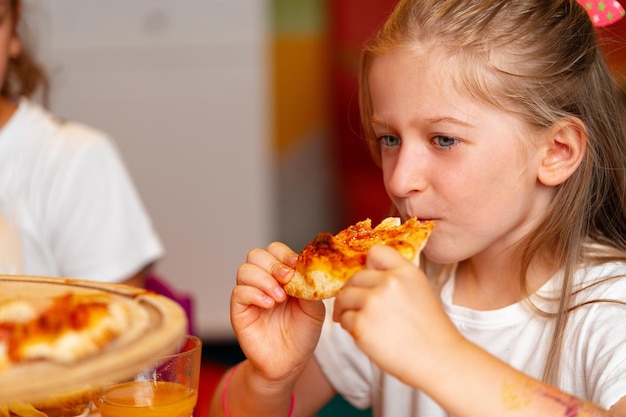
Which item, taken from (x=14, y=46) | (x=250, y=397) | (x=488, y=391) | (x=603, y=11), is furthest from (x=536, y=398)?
(x=14, y=46)

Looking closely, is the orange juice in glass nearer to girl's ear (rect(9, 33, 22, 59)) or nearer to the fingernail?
the fingernail

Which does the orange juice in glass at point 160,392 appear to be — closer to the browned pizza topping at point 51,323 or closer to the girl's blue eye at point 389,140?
the browned pizza topping at point 51,323

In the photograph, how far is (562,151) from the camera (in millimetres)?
1184

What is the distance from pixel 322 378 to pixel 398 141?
45cm

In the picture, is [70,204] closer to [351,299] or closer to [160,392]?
[160,392]

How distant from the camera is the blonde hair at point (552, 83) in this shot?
112 cm

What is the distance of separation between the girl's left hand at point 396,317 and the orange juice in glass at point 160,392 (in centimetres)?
21

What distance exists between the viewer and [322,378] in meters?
1.38

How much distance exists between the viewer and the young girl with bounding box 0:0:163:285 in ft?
5.66

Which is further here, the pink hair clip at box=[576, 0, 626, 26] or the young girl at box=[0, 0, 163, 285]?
the young girl at box=[0, 0, 163, 285]

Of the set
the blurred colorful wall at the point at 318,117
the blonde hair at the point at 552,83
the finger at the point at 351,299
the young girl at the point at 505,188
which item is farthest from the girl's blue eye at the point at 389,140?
the blurred colorful wall at the point at 318,117

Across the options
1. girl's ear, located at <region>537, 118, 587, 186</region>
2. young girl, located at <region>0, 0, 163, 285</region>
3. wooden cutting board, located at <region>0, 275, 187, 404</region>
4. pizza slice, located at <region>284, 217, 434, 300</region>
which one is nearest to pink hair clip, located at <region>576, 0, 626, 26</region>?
girl's ear, located at <region>537, 118, 587, 186</region>

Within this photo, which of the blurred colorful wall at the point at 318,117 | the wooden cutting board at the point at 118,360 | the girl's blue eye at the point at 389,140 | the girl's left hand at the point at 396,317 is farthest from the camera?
the blurred colorful wall at the point at 318,117

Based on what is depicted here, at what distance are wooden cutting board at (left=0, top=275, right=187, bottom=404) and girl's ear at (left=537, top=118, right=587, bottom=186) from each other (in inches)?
24.6
